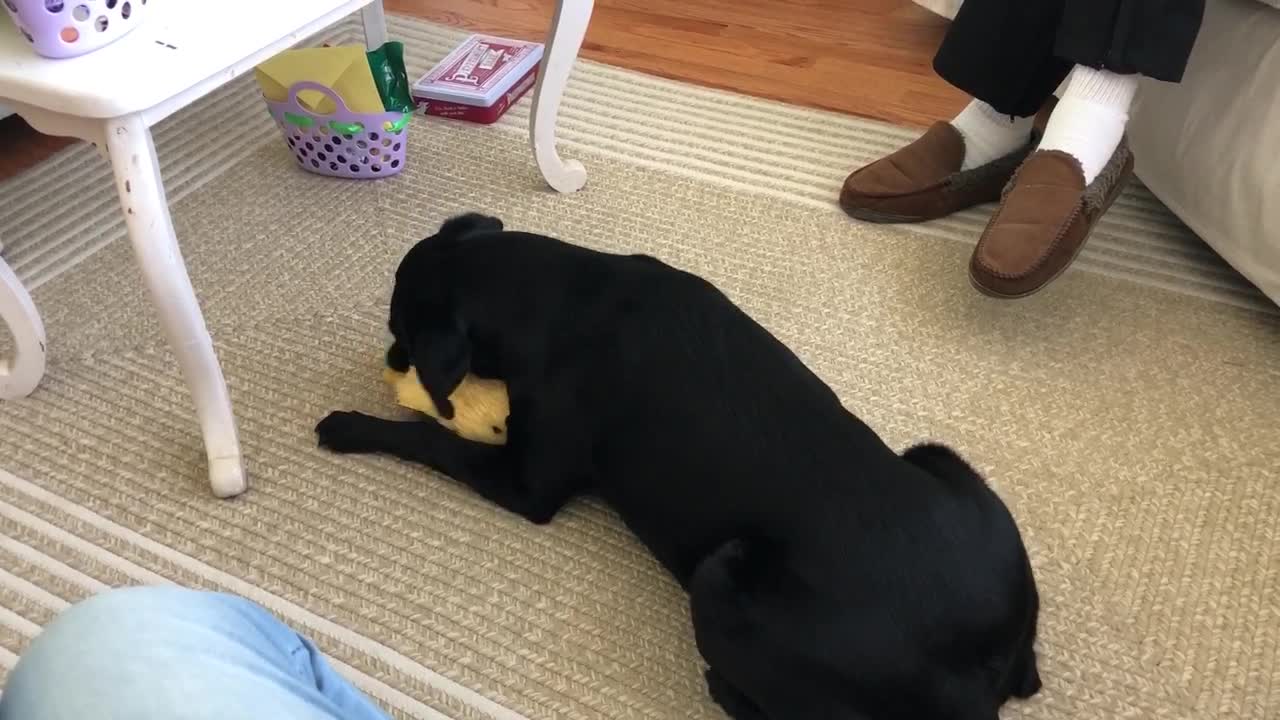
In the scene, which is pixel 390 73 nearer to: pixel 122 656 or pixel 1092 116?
pixel 1092 116

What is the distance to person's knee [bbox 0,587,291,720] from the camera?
427 millimetres

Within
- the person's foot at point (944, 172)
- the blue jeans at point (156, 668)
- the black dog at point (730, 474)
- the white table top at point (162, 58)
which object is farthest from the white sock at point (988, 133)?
the blue jeans at point (156, 668)

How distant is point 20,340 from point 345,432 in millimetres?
354

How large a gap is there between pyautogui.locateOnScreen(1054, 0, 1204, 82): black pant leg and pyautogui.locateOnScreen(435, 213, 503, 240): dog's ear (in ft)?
2.27

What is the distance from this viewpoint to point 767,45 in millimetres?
1789

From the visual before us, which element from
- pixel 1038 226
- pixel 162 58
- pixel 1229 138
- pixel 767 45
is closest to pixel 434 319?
pixel 162 58

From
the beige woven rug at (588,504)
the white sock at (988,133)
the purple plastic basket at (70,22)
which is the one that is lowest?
the beige woven rug at (588,504)

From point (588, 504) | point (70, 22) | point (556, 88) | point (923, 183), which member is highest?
point (70, 22)

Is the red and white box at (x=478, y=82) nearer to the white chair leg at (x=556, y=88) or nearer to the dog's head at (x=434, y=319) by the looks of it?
the white chair leg at (x=556, y=88)

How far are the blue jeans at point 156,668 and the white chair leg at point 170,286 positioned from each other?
41cm

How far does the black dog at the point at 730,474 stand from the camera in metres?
0.69

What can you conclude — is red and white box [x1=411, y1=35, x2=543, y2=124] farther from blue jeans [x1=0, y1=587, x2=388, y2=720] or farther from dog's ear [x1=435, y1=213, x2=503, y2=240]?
blue jeans [x1=0, y1=587, x2=388, y2=720]

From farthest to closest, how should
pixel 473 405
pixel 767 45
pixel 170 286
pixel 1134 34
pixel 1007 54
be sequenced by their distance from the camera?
pixel 767 45 < pixel 1007 54 < pixel 1134 34 < pixel 473 405 < pixel 170 286

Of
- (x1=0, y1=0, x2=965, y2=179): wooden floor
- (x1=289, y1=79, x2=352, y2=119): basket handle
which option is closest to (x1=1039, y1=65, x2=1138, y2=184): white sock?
(x1=0, y1=0, x2=965, y2=179): wooden floor
